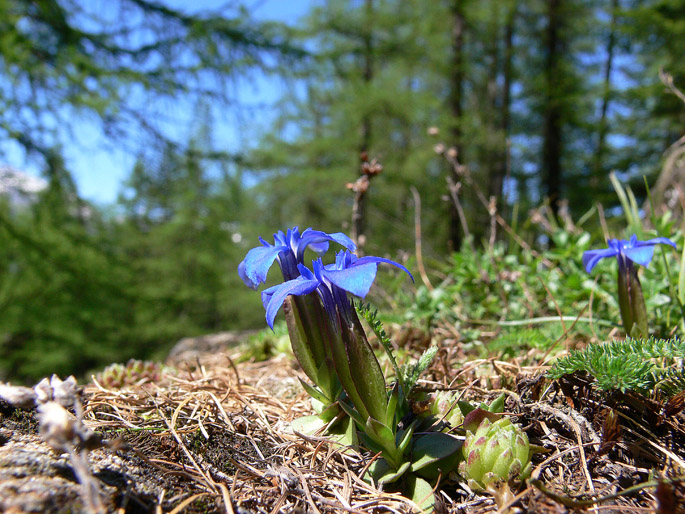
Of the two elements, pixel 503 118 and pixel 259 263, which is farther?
pixel 503 118

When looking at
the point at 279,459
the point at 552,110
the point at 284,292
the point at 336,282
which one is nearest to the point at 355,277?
the point at 336,282

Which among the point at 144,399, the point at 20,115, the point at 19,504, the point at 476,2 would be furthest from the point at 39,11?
the point at 476,2

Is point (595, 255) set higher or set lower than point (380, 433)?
higher

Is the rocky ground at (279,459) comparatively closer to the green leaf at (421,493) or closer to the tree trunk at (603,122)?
the green leaf at (421,493)

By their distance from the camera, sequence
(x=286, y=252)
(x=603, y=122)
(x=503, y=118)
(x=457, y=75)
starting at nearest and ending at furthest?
(x=286, y=252)
(x=457, y=75)
(x=603, y=122)
(x=503, y=118)

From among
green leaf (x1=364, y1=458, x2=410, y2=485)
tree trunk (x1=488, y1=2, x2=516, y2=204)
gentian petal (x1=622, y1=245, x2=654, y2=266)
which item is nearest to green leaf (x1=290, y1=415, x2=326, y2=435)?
green leaf (x1=364, y1=458, x2=410, y2=485)

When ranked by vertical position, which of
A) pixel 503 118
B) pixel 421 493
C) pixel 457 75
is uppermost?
pixel 457 75

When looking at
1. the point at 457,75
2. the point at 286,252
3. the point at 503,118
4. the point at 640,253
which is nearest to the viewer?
the point at 286,252

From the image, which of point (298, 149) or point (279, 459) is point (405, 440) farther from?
point (298, 149)
